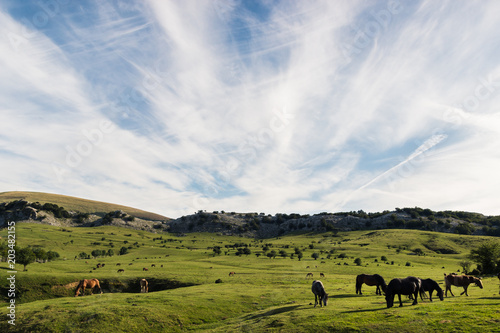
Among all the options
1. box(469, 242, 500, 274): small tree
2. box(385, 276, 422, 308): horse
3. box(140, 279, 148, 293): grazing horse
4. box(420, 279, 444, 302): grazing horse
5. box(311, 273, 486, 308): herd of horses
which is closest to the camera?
box(385, 276, 422, 308): horse

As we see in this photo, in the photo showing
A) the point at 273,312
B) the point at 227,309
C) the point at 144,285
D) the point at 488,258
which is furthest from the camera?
the point at 488,258

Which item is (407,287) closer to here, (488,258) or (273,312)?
(273,312)

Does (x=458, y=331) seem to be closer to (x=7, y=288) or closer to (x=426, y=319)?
(x=426, y=319)

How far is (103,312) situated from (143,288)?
19.5 m

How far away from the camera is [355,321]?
22625 millimetres

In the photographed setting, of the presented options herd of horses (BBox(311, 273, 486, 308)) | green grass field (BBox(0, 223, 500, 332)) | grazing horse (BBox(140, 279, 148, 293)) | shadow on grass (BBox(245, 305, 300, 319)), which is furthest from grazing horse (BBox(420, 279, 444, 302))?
grazing horse (BBox(140, 279, 148, 293))

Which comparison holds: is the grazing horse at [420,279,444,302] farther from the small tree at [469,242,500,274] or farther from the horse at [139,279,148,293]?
the small tree at [469,242,500,274]

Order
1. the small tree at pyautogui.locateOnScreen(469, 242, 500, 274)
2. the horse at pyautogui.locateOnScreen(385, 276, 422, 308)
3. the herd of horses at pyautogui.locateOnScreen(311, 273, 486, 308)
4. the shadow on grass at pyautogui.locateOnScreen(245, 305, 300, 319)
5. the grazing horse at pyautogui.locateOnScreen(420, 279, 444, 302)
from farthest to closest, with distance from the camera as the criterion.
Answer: the small tree at pyautogui.locateOnScreen(469, 242, 500, 274)
the shadow on grass at pyautogui.locateOnScreen(245, 305, 300, 319)
the grazing horse at pyautogui.locateOnScreen(420, 279, 444, 302)
the herd of horses at pyautogui.locateOnScreen(311, 273, 486, 308)
the horse at pyautogui.locateOnScreen(385, 276, 422, 308)

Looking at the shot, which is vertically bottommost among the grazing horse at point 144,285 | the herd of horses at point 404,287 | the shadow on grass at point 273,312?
the grazing horse at point 144,285

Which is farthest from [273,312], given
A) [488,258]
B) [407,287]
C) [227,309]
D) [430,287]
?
[488,258]

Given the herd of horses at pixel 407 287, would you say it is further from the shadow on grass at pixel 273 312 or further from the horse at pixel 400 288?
the shadow on grass at pixel 273 312

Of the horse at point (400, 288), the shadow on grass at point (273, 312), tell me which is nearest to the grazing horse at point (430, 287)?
Answer: the horse at point (400, 288)

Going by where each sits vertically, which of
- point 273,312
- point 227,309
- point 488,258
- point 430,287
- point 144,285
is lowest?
point 144,285

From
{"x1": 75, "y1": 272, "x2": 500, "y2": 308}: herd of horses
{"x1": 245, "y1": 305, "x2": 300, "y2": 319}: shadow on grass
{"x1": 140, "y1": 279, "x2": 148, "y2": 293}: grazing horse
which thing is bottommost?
{"x1": 140, "y1": 279, "x2": 148, "y2": 293}: grazing horse
